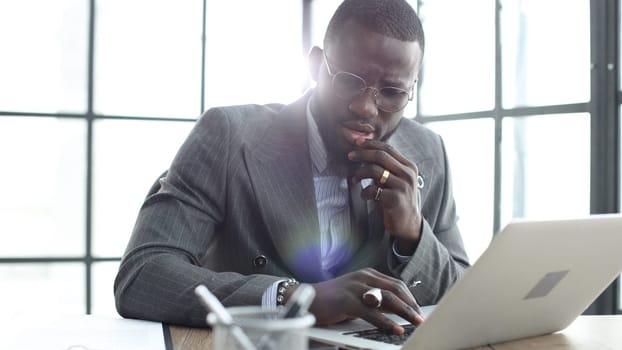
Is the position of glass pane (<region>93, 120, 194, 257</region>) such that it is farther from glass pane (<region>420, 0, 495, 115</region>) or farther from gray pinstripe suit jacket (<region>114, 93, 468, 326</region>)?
gray pinstripe suit jacket (<region>114, 93, 468, 326</region>)

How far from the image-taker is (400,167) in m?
1.54

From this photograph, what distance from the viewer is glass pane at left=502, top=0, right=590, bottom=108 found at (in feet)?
8.66

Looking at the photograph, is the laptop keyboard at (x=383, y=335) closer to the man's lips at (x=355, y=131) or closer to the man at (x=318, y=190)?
the man at (x=318, y=190)

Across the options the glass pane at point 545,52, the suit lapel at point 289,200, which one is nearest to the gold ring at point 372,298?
the suit lapel at point 289,200

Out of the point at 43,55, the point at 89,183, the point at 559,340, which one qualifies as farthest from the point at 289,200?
the point at 43,55

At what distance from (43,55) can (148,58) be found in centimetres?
56

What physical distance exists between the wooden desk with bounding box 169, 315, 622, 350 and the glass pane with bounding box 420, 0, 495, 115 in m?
1.77

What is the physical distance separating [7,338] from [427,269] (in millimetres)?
827

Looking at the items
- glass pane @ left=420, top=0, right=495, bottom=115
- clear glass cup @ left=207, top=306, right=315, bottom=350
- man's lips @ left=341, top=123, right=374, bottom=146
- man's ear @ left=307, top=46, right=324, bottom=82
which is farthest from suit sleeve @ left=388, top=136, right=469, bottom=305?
glass pane @ left=420, top=0, right=495, bottom=115

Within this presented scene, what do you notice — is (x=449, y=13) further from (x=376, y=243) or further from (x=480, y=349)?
(x=480, y=349)

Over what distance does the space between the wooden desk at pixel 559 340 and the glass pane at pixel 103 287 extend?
9.70 ft

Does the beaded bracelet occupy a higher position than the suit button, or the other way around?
the suit button

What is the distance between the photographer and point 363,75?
1574mm

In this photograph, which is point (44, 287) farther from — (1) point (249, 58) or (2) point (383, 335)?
(2) point (383, 335)
